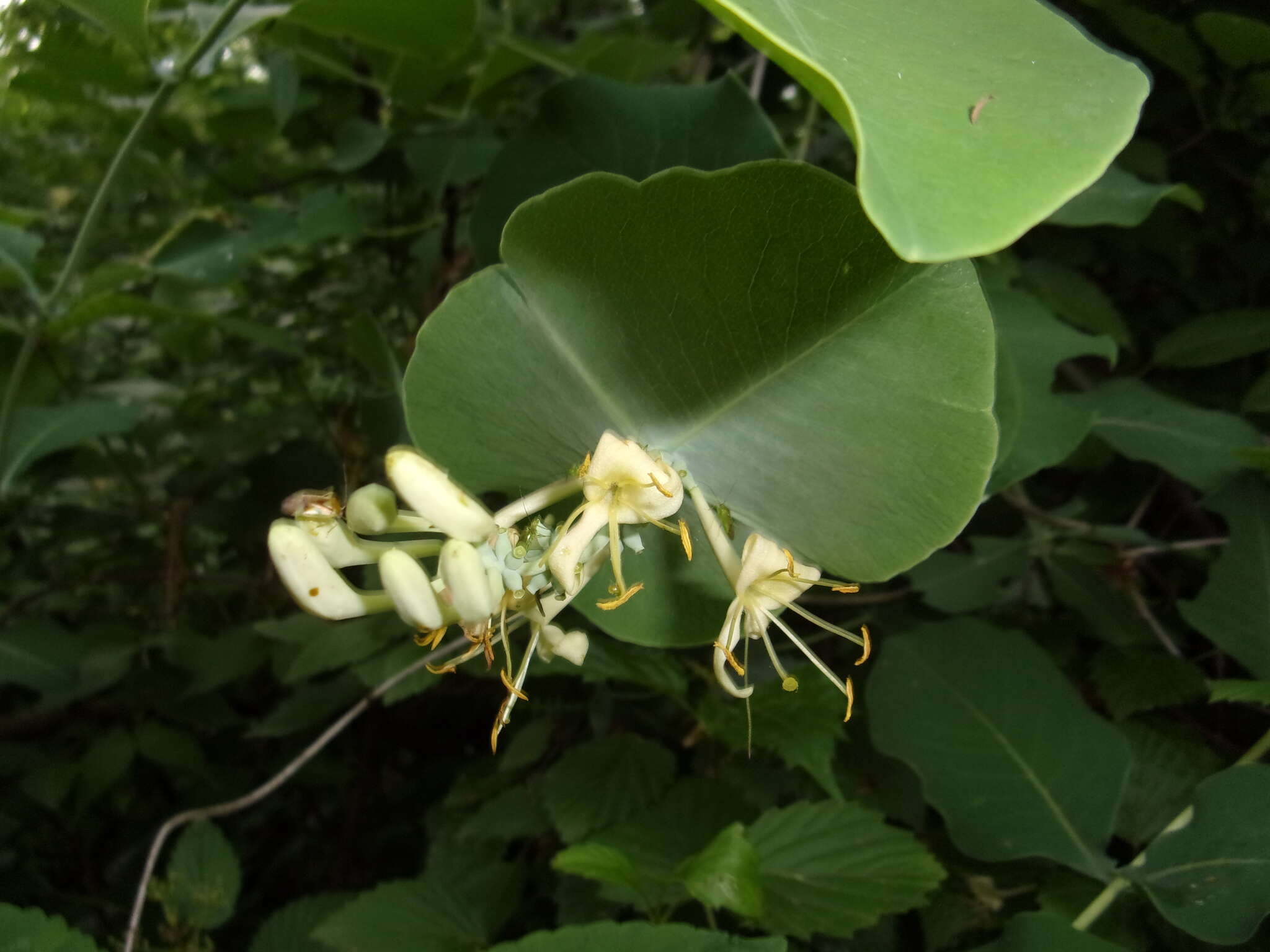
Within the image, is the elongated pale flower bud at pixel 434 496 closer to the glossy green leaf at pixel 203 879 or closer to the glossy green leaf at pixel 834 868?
the glossy green leaf at pixel 834 868

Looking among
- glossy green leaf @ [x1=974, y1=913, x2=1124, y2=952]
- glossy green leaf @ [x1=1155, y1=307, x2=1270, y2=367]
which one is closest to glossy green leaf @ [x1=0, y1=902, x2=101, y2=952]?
glossy green leaf @ [x1=974, y1=913, x2=1124, y2=952]

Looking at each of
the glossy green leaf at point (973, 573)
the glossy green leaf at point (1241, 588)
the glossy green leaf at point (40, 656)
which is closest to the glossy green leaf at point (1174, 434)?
the glossy green leaf at point (1241, 588)

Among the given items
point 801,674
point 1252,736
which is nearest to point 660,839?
point 801,674

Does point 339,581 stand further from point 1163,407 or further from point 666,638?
point 1163,407

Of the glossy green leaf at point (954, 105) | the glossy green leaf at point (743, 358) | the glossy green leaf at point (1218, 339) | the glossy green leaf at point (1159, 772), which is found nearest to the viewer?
the glossy green leaf at point (954, 105)

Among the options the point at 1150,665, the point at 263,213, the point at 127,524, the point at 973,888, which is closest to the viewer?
the point at 973,888

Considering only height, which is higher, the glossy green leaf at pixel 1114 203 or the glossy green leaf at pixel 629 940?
the glossy green leaf at pixel 1114 203

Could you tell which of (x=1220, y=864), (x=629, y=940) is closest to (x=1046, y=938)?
(x=1220, y=864)

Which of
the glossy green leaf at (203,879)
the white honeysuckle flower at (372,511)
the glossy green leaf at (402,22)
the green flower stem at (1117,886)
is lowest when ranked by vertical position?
the green flower stem at (1117,886)
